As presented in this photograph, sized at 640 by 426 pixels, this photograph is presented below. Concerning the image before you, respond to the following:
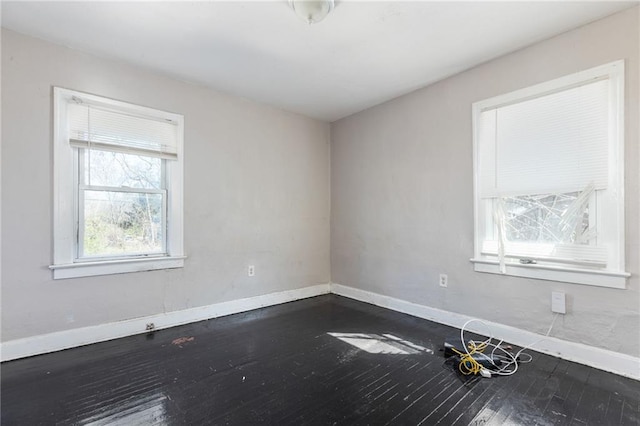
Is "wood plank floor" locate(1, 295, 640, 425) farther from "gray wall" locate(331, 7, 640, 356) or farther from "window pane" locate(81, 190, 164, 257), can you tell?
"window pane" locate(81, 190, 164, 257)

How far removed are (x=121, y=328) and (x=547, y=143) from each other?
394 cm

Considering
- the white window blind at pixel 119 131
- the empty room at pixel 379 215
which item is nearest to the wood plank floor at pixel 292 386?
the empty room at pixel 379 215

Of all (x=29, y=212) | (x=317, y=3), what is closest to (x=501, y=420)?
(x=317, y=3)

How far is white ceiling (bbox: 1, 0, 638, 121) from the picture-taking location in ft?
6.82

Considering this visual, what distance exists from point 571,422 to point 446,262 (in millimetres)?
1607

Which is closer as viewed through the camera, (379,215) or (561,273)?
(561,273)

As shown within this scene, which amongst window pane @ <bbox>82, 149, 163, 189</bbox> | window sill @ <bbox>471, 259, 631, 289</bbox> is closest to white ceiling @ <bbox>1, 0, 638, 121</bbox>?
window pane @ <bbox>82, 149, 163, 189</bbox>

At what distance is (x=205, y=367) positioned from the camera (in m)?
2.20

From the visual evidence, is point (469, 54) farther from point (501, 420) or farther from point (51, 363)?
point (51, 363)

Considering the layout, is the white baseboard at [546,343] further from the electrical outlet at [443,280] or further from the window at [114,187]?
the window at [114,187]

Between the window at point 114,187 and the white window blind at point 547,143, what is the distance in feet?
9.92

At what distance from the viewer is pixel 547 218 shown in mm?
2453

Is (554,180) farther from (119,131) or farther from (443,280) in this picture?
(119,131)

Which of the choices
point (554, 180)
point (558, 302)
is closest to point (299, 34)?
point (554, 180)
